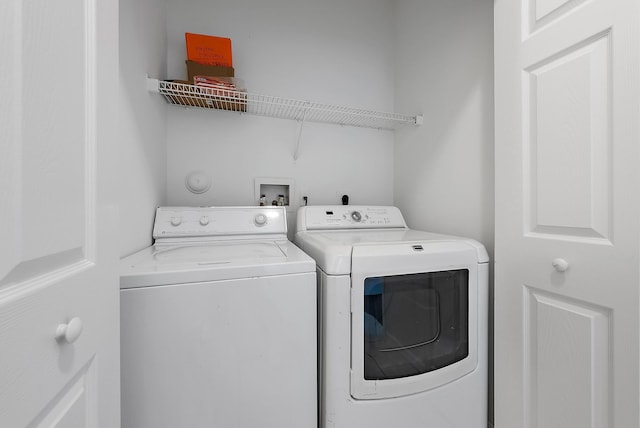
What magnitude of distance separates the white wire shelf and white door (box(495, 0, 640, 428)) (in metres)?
0.82

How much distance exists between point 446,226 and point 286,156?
1120 millimetres

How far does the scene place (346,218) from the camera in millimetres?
1585

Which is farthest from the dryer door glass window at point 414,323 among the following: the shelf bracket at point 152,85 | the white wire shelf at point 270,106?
the shelf bracket at point 152,85

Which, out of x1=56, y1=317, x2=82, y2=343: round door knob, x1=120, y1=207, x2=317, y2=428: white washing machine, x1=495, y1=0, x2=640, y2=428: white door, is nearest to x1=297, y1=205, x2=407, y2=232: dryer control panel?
x1=120, y1=207, x2=317, y2=428: white washing machine

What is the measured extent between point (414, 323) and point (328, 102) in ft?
5.05

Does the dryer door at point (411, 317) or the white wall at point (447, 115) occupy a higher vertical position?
the white wall at point (447, 115)

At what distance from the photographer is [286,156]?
69.8 inches

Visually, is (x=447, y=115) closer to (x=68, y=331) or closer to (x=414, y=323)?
(x=414, y=323)

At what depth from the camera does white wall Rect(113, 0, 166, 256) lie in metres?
0.99

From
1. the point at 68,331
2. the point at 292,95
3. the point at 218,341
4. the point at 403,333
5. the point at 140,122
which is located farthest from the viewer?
the point at 292,95

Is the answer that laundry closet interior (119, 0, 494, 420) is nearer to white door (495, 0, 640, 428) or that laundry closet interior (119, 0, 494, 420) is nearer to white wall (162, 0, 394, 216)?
white wall (162, 0, 394, 216)

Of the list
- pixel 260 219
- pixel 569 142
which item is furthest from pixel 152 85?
Answer: pixel 569 142

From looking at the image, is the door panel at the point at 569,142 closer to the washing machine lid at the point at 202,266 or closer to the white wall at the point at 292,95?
the washing machine lid at the point at 202,266

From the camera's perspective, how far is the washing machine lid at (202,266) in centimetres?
75
